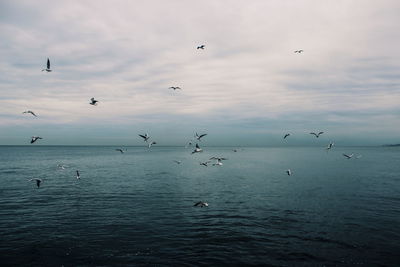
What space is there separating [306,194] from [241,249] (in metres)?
33.5

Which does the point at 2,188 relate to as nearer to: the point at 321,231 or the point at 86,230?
the point at 86,230

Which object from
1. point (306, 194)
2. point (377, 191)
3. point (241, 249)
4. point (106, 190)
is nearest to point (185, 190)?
point (106, 190)

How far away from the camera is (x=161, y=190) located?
201 ft

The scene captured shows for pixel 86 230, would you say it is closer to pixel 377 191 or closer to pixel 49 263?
pixel 49 263

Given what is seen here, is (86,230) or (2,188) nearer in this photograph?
(86,230)

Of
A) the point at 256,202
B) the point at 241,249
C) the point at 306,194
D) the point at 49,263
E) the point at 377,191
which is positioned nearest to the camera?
the point at 49,263

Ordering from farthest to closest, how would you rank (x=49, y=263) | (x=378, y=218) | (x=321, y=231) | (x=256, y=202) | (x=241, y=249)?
(x=256, y=202) < (x=378, y=218) < (x=321, y=231) < (x=241, y=249) < (x=49, y=263)

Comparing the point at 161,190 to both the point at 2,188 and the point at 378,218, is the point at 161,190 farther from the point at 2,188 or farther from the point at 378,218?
the point at 378,218

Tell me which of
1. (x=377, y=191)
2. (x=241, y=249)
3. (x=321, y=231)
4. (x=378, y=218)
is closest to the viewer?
(x=241, y=249)

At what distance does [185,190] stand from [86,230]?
29.9 m

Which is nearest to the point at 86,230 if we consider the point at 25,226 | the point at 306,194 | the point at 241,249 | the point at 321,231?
the point at 25,226

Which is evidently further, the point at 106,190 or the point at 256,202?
the point at 106,190

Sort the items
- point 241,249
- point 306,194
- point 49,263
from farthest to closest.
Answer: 1. point 306,194
2. point 241,249
3. point 49,263

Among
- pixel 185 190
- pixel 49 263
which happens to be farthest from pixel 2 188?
pixel 49 263
